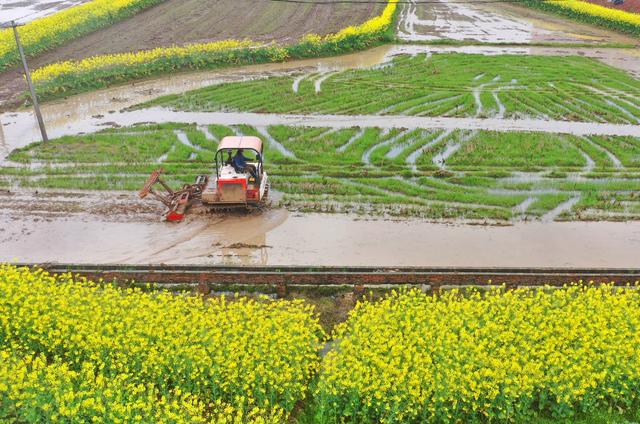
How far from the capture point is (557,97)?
27547 mm

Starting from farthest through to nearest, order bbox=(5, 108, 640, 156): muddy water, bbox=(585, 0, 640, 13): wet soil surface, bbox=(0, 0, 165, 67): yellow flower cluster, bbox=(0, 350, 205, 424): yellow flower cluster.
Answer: bbox=(585, 0, 640, 13): wet soil surface
bbox=(0, 0, 165, 67): yellow flower cluster
bbox=(5, 108, 640, 156): muddy water
bbox=(0, 350, 205, 424): yellow flower cluster

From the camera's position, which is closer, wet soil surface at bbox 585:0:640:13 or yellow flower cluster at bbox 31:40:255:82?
yellow flower cluster at bbox 31:40:255:82

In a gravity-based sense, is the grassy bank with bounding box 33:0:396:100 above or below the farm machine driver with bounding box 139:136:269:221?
above

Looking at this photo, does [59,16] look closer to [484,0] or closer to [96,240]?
[96,240]

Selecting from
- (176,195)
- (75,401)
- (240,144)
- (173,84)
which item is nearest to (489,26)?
(173,84)

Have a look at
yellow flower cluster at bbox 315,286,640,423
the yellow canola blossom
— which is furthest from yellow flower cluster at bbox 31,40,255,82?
yellow flower cluster at bbox 315,286,640,423

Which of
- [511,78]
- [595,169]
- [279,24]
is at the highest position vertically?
[279,24]

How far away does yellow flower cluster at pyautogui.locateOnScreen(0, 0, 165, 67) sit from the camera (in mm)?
32688

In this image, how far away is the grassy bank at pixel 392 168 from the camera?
17.8 meters

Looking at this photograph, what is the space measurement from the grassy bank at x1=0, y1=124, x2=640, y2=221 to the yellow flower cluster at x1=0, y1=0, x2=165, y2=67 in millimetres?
14399

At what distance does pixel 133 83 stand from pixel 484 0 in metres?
39.0

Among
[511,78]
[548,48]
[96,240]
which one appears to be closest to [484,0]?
[548,48]

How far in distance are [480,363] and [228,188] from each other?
920 centimetres

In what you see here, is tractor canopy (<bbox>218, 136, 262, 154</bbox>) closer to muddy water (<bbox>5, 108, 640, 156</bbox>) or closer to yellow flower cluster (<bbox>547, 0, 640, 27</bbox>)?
muddy water (<bbox>5, 108, 640, 156</bbox>)
